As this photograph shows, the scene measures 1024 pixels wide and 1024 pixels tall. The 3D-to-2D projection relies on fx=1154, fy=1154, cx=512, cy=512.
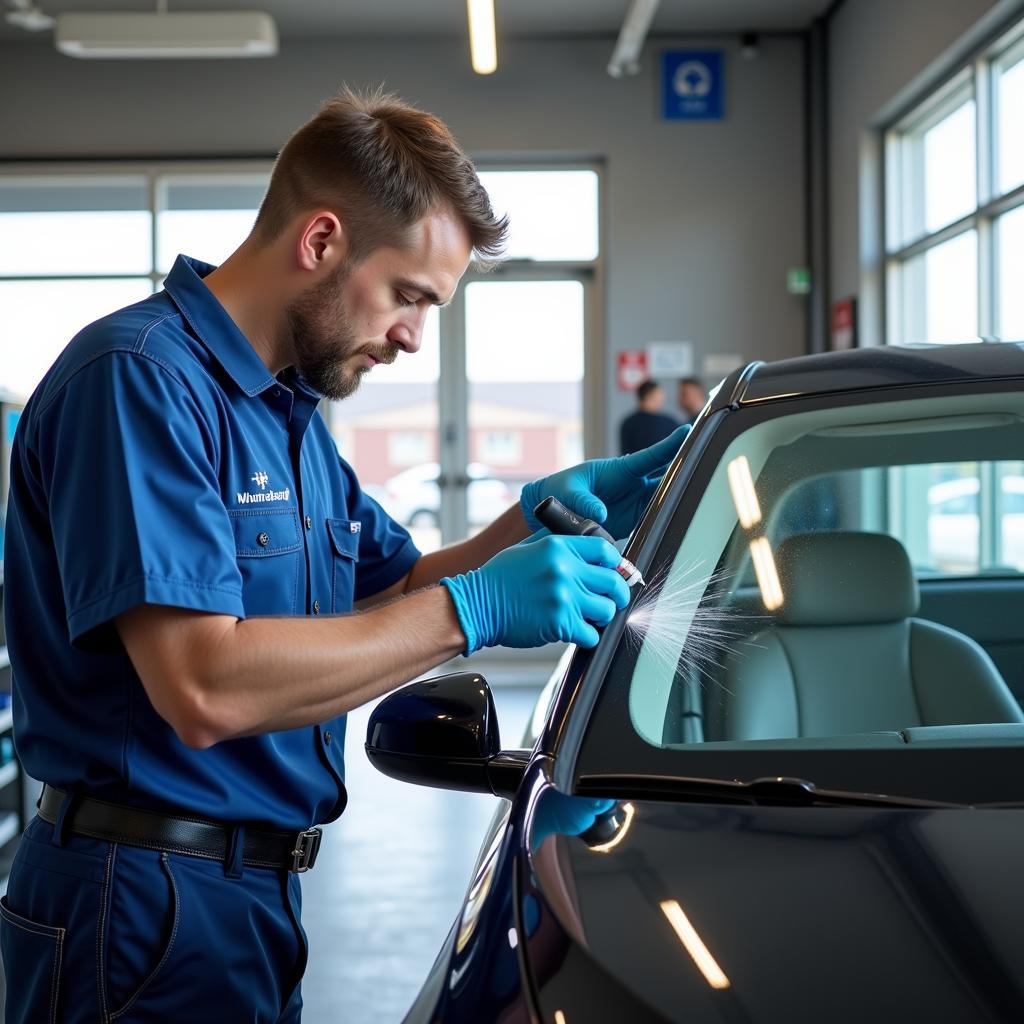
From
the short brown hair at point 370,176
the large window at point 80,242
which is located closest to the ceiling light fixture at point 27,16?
the large window at point 80,242

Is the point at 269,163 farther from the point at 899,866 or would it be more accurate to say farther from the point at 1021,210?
the point at 899,866

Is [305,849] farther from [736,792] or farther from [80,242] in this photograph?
[80,242]

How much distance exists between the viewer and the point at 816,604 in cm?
131

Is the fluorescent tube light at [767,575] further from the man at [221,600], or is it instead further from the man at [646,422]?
the man at [646,422]

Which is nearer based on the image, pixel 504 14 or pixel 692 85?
pixel 504 14

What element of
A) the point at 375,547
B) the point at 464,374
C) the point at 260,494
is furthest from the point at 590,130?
the point at 260,494

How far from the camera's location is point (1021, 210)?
4.93 meters

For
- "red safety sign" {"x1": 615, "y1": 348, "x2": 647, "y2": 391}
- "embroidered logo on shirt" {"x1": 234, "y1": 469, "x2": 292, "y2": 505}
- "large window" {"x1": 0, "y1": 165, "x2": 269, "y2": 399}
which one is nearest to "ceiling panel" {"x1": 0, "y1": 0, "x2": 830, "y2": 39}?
"large window" {"x1": 0, "y1": 165, "x2": 269, "y2": 399}

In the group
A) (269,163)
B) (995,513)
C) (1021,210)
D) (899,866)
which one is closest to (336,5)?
(269,163)

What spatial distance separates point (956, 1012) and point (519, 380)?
709 cm

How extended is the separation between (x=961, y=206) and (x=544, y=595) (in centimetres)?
518

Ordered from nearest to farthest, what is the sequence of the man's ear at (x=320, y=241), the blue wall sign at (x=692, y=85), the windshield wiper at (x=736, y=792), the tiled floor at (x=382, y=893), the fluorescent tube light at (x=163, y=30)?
the windshield wiper at (x=736, y=792) → the man's ear at (x=320, y=241) → the tiled floor at (x=382, y=893) → the fluorescent tube light at (x=163, y=30) → the blue wall sign at (x=692, y=85)

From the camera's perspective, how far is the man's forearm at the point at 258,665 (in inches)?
40.4

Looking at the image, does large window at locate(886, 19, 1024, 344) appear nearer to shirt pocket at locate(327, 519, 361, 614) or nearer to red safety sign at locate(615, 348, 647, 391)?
red safety sign at locate(615, 348, 647, 391)
